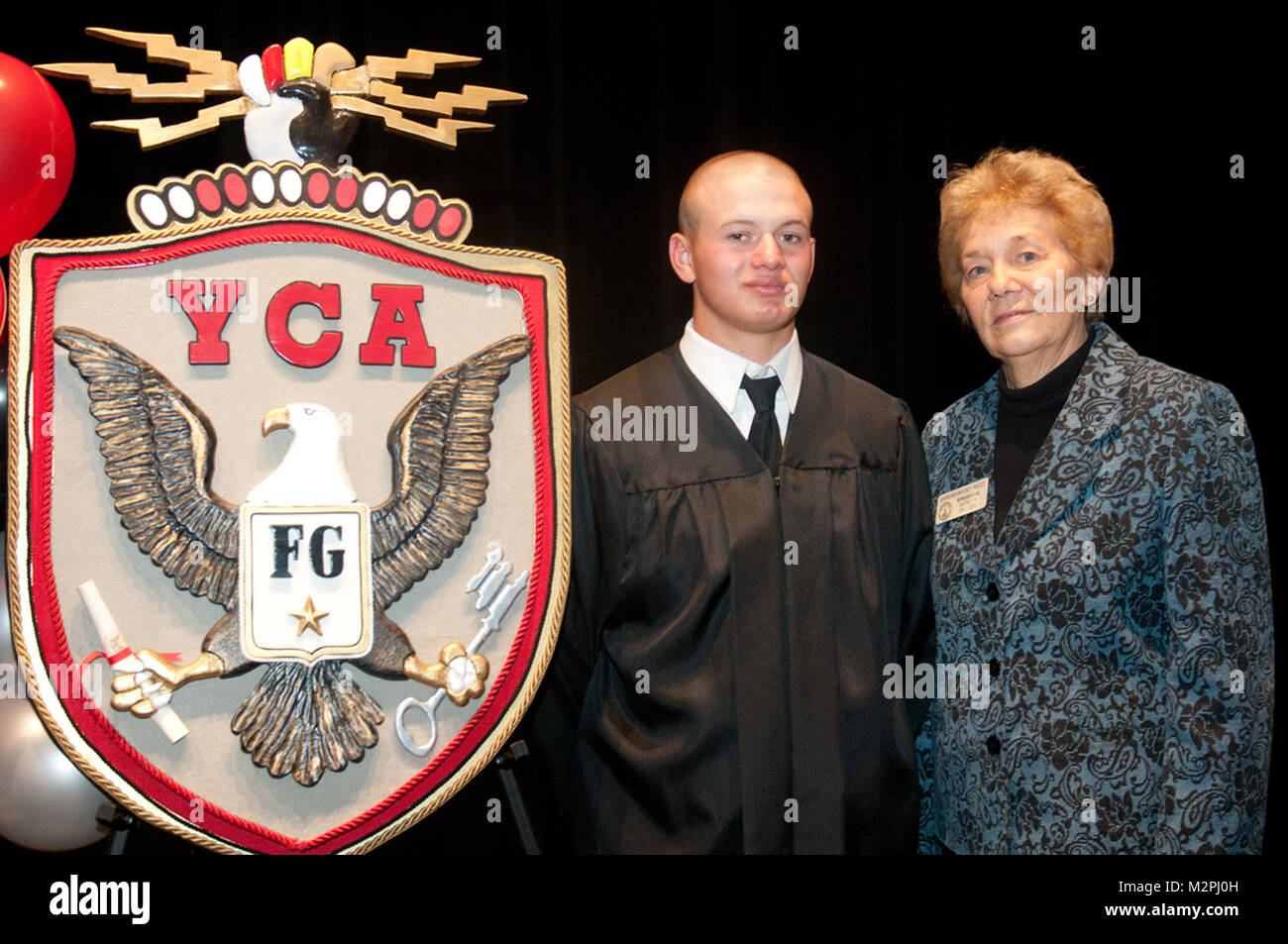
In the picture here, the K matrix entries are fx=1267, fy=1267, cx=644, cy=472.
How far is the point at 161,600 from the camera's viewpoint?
197 cm

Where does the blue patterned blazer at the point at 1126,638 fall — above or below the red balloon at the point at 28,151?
below

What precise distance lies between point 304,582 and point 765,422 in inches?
33.6

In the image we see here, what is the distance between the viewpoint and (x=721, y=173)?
2330mm

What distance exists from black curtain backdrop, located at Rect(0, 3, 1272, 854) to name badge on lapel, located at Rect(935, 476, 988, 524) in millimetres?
833

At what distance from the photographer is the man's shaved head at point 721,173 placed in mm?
2311

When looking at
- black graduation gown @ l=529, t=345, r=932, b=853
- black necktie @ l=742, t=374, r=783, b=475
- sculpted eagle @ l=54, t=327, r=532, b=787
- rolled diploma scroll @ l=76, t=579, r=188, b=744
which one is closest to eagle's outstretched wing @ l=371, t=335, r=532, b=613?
sculpted eagle @ l=54, t=327, r=532, b=787

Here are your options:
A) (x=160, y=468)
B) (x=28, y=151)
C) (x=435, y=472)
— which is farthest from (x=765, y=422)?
(x=28, y=151)

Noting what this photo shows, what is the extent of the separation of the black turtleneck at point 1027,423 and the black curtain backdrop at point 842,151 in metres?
0.80

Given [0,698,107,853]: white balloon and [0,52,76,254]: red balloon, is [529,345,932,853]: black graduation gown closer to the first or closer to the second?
[0,698,107,853]: white balloon

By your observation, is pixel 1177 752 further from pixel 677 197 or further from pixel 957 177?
pixel 677 197

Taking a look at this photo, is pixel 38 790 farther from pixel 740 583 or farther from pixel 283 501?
pixel 740 583

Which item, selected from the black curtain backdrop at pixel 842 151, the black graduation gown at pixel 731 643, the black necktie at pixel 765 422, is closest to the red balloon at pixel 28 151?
the black curtain backdrop at pixel 842 151

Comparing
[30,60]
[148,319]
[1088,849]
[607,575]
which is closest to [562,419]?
[607,575]

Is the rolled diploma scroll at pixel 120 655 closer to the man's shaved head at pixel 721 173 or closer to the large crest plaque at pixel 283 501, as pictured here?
the large crest plaque at pixel 283 501
